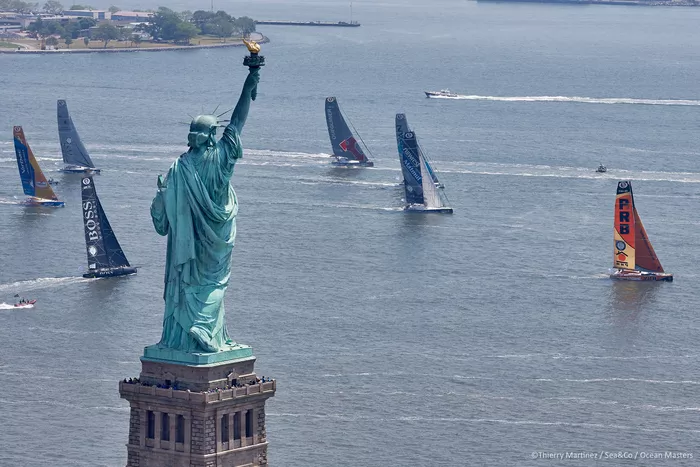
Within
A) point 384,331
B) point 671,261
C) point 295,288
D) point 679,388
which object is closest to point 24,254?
point 295,288

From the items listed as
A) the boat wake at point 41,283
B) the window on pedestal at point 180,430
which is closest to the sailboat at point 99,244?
the boat wake at point 41,283

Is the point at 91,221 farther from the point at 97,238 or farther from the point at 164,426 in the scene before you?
the point at 164,426

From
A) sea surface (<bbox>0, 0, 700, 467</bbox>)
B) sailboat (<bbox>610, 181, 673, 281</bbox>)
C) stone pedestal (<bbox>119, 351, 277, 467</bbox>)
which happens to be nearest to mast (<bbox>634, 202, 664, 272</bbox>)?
sailboat (<bbox>610, 181, 673, 281</bbox>)

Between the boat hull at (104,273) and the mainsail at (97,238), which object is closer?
the boat hull at (104,273)

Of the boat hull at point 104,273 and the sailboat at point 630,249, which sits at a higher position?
the sailboat at point 630,249

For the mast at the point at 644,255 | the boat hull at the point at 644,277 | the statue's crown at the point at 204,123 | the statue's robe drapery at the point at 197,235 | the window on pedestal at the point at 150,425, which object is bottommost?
the boat hull at the point at 644,277

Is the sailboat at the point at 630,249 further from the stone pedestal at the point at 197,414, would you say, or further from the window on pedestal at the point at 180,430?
the window on pedestal at the point at 180,430

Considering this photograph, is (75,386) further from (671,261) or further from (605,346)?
(671,261)
